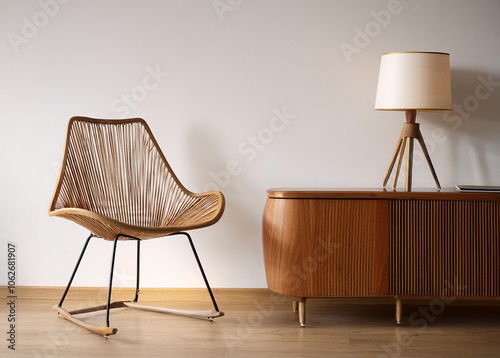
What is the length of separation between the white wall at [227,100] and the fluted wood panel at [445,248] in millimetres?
479

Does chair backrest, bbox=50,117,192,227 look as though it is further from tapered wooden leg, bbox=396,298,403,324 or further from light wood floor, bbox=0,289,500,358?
tapered wooden leg, bbox=396,298,403,324

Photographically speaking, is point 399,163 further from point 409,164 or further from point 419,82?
point 419,82

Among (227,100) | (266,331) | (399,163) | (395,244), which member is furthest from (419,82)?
(266,331)

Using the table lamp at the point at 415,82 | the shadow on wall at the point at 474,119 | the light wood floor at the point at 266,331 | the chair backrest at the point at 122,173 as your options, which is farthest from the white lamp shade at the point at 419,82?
the chair backrest at the point at 122,173

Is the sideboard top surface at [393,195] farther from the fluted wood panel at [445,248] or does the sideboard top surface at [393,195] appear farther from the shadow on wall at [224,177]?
the shadow on wall at [224,177]

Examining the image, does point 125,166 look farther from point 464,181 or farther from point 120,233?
point 464,181

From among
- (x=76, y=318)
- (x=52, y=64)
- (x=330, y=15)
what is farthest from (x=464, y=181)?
(x=52, y=64)

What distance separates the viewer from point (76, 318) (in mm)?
2631

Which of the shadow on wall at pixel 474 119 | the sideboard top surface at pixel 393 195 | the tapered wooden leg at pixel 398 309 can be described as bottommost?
the tapered wooden leg at pixel 398 309

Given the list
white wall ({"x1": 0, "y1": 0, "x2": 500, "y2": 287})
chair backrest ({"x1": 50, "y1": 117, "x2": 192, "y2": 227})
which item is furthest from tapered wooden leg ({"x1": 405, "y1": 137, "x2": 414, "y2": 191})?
chair backrest ({"x1": 50, "y1": 117, "x2": 192, "y2": 227})

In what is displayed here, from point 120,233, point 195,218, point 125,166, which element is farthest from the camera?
point 125,166

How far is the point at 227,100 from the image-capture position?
3.10 m

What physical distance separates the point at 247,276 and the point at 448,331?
1067mm

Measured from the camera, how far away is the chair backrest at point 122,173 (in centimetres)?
286
